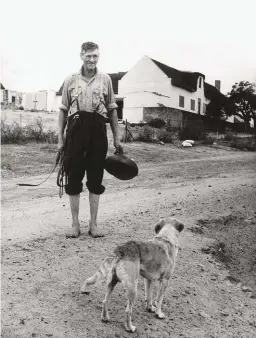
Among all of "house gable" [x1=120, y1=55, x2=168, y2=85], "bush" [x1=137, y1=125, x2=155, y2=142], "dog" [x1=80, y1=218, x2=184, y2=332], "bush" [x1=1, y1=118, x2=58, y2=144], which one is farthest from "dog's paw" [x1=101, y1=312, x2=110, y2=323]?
"house gable" [x1=120, y1=55, x2=168, y2=85]

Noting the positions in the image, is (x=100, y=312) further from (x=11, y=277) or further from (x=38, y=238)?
(x=38, y=238)

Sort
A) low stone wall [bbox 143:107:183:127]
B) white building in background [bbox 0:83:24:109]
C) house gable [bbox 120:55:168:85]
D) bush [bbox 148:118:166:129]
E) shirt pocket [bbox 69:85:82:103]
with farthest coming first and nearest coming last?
1. white building in background [bbox 0:83:24:109]
2. house gable [bbox 120:55:168:85]
3. low stone wall [bbox 143:107:183:127]
4. bush [bbox 148:118:166:129]
5. shirt pocket [bbox 69:85:82:103]

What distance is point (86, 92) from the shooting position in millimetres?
4914

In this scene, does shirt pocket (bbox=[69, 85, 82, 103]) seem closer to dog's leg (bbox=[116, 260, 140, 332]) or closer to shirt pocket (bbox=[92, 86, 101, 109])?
shirt pocket (bbox=[92, 86, 101, 109])

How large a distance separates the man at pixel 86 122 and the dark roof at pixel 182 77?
34010mm

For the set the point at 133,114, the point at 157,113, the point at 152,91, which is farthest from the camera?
the point at 133,114

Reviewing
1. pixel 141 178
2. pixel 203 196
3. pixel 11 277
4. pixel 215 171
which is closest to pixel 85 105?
pixel 11 277

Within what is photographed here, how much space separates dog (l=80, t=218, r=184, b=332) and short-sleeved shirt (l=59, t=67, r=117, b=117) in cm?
172

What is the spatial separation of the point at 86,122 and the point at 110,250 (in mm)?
1474

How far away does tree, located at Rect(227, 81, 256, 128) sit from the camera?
43250mm

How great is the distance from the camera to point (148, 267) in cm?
356

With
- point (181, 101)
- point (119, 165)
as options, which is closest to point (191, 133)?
point (181, 101)

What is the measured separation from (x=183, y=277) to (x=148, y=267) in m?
1.28

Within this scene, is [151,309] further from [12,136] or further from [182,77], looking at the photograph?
[182,77]
